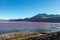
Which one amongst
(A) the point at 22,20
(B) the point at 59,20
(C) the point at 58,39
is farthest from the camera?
(A) the point at 22,20

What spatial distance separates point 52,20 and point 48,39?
118 meters

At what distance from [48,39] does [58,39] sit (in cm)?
A: 133

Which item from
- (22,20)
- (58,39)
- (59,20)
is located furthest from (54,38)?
(22,20)

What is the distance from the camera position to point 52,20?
136 meters

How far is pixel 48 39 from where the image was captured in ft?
62.6

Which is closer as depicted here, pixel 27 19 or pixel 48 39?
pixel 48 39

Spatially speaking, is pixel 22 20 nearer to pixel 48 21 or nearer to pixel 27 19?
pixel 27 19

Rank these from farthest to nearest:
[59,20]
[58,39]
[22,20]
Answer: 1. [22,20]
2. [59,20]
3. [58,39]

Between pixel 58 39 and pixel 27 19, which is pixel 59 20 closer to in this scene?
pixel 27 19

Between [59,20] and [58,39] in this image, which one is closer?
[58,39]

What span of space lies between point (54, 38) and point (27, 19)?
423 ft

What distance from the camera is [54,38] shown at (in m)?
19.0

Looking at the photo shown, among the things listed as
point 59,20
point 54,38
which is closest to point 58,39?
point 54,38

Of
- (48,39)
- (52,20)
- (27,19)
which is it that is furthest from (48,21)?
(48,39)
